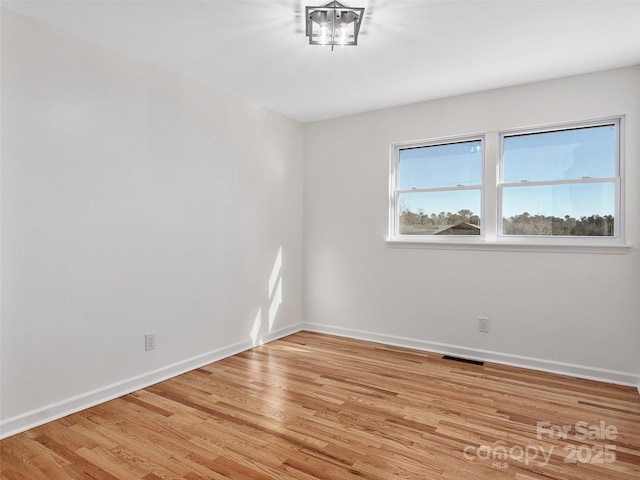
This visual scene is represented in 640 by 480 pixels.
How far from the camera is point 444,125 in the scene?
148 inches

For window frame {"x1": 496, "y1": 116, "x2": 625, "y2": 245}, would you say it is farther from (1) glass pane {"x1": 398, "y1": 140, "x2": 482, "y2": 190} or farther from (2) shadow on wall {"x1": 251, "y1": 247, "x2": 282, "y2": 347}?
(2) shadow on wall {"x1": 251, "y1": 247, "x2": 282, "y2": 347}

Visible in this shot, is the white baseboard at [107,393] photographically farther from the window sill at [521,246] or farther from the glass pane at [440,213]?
the glass pane at [440,213]

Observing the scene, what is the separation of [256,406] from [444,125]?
9.88 ft

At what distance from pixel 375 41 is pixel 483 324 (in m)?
2.60

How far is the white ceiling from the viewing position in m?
2.24

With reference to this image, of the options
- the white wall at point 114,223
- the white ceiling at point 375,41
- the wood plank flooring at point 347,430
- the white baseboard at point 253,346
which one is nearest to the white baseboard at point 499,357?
the white baseboard at point 253,346

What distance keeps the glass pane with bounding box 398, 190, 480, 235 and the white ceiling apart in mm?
999

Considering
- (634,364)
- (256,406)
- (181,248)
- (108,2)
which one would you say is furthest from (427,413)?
(108,2)

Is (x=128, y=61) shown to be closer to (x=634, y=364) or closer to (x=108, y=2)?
(x=108, y=2)

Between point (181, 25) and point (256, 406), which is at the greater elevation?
point (181, 25)

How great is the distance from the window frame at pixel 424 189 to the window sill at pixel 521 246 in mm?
57

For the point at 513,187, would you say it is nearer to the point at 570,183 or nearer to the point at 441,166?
the point at 570,183

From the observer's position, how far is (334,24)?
2305 millimetres

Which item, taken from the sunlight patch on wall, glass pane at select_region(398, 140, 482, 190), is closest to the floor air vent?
glass pane at select_region(398, 140, 482, 190)
